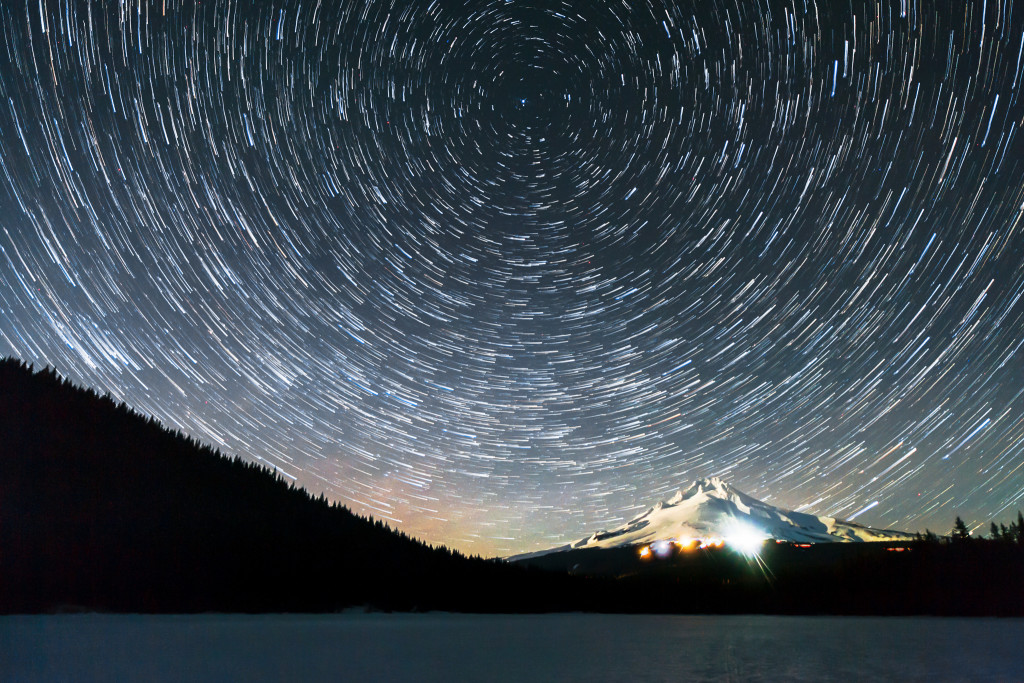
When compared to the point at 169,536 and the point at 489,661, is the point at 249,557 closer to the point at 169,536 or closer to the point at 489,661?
the point at 169,536

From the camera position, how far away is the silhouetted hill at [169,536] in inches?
3868

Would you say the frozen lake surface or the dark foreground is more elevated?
the dark foreground

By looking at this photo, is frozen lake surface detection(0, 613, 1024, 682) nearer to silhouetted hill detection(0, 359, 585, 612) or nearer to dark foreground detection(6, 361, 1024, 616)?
silhouetted hill detection(0, 359, 585, 612)

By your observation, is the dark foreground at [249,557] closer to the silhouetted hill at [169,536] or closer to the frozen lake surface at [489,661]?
the silhouetted hill at [169,536]

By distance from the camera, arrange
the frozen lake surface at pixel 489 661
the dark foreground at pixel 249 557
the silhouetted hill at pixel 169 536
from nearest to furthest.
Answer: the frozen lake surface at pixel 489 661, the silhouetted hill at pixel 169 536, the dark foreground at pixel 249 557

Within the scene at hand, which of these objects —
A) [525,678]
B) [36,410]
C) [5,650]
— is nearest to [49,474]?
[36,410]

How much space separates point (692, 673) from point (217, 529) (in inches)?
4739

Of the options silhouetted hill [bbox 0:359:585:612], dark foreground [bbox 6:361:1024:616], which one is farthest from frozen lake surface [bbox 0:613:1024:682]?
dark foreground [bbox 6:361:1024:616]

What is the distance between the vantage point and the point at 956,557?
13738 centimetres

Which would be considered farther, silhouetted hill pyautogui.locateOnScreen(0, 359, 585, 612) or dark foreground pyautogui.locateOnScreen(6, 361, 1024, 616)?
dark foreground pyautogui.locateOnScreen(6, 361, 1024, 616)

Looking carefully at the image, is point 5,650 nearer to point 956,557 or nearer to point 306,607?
point 306,607

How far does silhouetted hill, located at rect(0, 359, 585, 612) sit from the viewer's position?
98.2 meters

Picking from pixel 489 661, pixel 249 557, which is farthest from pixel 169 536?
pixel 489 661

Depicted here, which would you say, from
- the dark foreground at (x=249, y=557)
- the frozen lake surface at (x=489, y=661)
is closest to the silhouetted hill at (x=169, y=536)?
the dark foreground at (x=249, y=557)
